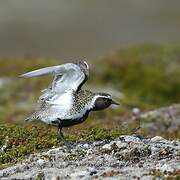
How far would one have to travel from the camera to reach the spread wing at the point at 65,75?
42.9 ft

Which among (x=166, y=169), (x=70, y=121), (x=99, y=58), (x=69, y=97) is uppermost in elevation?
(x=99, y=58)

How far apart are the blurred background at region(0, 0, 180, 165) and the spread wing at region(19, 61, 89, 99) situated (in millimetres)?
1279

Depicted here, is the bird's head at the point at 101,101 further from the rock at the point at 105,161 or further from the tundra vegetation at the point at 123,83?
the tundra vegetation at the point at 123,83

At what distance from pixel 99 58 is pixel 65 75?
88.2ft

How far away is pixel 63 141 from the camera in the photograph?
1377 centimetres

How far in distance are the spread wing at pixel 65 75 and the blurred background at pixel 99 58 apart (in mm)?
1279

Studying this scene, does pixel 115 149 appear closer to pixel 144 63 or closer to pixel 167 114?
pixel 167 114

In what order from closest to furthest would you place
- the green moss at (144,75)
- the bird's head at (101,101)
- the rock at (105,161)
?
1. the rock at (105,161)
2. the bird's head at (101,101)
3. the green moss at (144,75)

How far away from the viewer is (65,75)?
43.5 ft

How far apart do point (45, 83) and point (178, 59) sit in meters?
11.8

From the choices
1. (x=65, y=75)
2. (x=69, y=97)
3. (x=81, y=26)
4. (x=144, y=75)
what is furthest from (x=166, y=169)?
(x=81, y=26)

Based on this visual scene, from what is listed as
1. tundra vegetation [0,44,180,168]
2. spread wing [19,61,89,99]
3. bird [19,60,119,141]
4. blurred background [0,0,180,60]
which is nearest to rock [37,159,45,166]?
bird [19,60,119,141]

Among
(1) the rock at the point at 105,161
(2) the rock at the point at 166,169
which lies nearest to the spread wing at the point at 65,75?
(1) the rock at the point at 105,161

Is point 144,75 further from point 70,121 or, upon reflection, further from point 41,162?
point 41,162
